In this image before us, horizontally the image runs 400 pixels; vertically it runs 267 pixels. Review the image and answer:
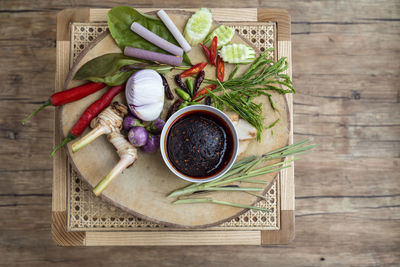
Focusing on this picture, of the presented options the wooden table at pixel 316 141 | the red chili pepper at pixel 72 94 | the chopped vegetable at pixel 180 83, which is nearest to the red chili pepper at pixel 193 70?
the chopped vegetable at pixel 180 83

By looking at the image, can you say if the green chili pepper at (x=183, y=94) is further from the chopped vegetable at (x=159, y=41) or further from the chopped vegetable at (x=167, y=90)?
the chopped vegetable at (x=159, y=41)

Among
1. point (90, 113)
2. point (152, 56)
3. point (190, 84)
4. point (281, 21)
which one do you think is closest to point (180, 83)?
point (190, 84)

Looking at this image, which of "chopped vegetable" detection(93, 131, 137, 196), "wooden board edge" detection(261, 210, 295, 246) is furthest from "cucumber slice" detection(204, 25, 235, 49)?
"wooden board edge" detection(261, 210, 295, 246)

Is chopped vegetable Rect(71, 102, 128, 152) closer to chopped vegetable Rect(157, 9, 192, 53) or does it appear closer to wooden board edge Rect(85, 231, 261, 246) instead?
chopped vegetable Rect(157, 9, 192, 53)

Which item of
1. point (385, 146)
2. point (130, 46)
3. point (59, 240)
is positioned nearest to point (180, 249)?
point (59, 240)

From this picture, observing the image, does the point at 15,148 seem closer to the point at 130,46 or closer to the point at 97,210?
the point at 97,210
